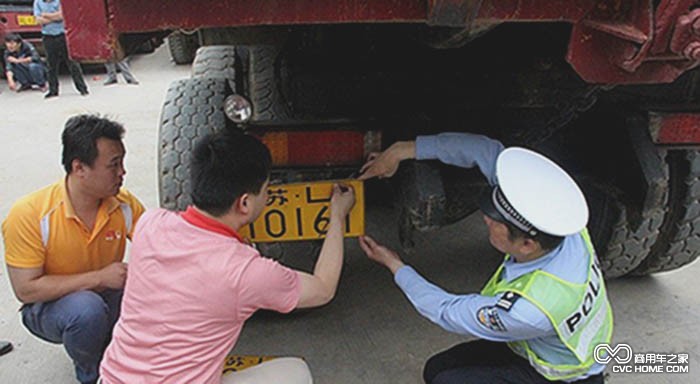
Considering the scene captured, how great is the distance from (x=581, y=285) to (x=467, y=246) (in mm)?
1794

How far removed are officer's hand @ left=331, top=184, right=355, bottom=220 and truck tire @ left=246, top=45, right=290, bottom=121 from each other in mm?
459

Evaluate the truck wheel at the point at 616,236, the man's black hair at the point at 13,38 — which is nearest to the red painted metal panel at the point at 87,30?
the truck wheel at the point at 616,236

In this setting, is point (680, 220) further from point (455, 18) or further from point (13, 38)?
point (13, 38)

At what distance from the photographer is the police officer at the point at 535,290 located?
5.51 ft

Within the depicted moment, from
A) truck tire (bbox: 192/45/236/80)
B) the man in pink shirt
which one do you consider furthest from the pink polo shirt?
truck tire (bbox: 192/45/236/80)

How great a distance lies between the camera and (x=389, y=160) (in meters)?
2.11

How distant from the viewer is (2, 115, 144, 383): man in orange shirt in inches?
81.2

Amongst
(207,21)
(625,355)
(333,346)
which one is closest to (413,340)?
(333,346)

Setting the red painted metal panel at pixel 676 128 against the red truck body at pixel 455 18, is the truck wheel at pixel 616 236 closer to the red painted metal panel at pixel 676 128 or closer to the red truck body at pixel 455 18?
the red painted metal panel at pixel 676 128

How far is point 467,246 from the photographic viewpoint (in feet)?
11.6

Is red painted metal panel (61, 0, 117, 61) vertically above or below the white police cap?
above

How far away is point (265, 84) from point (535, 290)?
1.51 meters

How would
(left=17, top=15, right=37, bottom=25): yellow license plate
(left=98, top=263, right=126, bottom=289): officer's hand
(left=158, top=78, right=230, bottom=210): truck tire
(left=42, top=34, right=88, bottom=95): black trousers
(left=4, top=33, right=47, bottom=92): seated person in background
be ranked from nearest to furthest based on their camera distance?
(left=98, top=263, right=126, bottom=289): officer's hand
(left=158, top=78, right=230, bottom=210): truck tire
(left=42, top=34, right=88, bottom=95): black trousers
(left=4, top=33, right=47, bottom=92): seated person in background
(left=17, top=15, right=37, bottom=25): yellow license plate

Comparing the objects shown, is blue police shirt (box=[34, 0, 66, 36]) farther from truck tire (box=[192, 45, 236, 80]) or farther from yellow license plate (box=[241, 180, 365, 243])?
yellow license plate (box=[241, 180, 365, 243])
